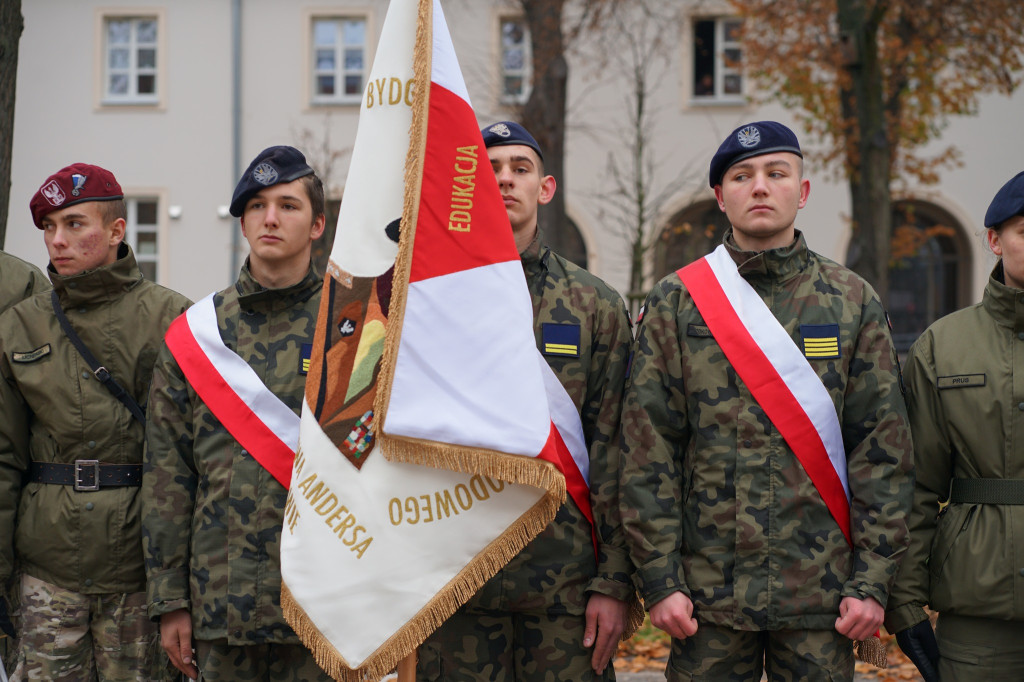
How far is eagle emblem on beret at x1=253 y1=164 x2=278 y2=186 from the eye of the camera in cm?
325

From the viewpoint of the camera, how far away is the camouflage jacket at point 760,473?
116 inches

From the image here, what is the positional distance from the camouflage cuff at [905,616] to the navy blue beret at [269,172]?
87.5 inches

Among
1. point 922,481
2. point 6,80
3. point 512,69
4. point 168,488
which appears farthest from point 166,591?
point 512,69

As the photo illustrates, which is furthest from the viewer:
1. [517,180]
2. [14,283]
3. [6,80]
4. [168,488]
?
[6,80]

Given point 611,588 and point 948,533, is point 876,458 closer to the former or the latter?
point 948,533

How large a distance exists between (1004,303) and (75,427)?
115 inches

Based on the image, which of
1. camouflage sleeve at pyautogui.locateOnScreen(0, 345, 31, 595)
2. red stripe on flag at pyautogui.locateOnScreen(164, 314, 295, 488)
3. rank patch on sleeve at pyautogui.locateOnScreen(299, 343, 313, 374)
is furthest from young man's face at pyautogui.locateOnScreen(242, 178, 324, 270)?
camouflage sleeve at pyautogui.locateOnScreen(0, 345, 31, 595)

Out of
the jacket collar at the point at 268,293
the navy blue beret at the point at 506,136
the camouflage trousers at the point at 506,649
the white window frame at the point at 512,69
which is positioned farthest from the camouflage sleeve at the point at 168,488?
the white window frame at the point at 512,69

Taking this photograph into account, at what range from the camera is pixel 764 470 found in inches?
118

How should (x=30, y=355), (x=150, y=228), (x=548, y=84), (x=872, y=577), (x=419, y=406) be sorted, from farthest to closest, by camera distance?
(x=150, y=228)
(x=548, y=84)
(x=30, y=355)
(x=872, y=577)
(x=419, y=406)

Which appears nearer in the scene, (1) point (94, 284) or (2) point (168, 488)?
(2) point (168, 488)

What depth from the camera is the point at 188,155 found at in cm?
1752

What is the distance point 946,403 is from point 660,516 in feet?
3.08

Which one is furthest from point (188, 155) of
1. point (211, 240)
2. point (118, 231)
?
point (118, 231)
